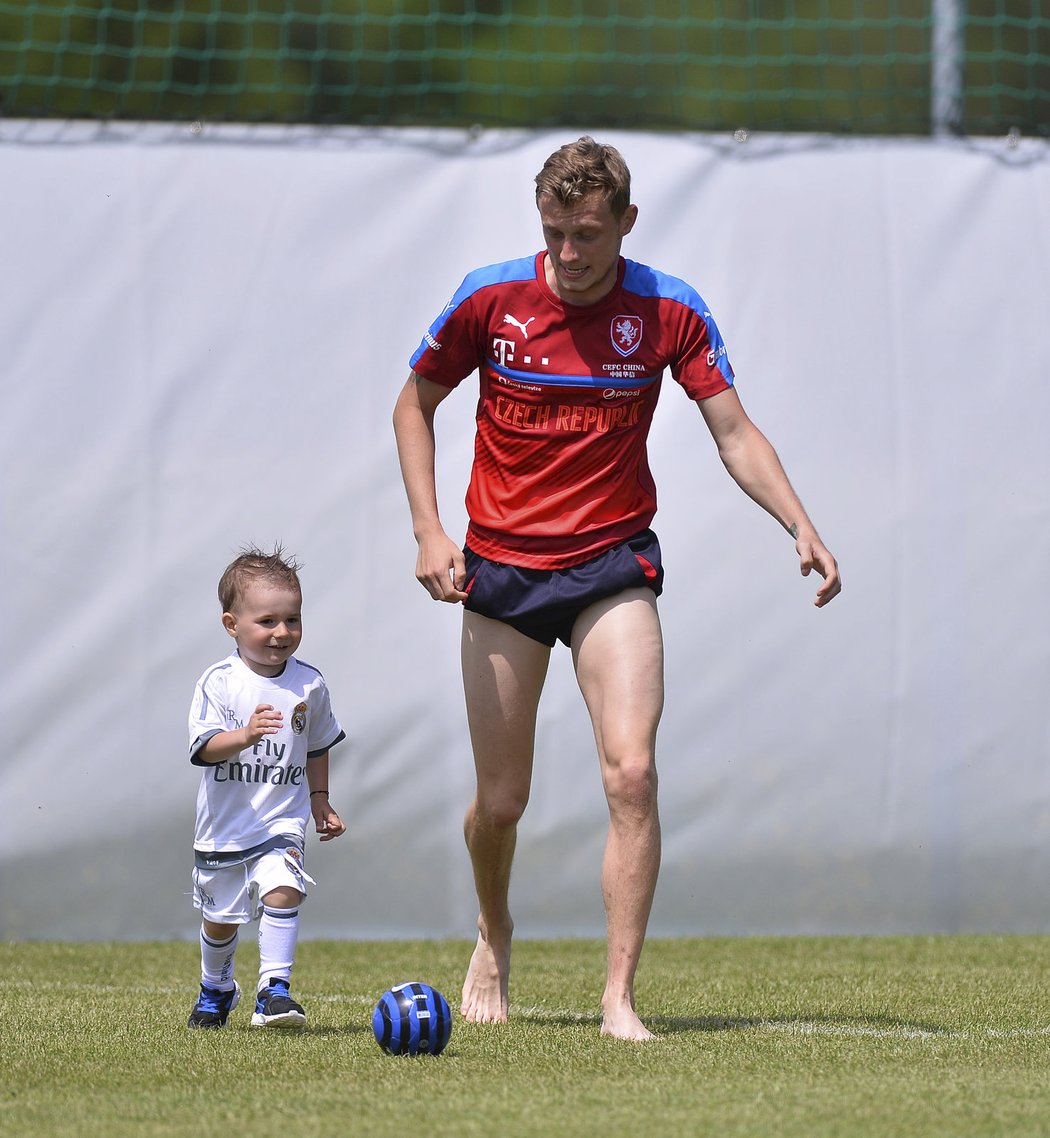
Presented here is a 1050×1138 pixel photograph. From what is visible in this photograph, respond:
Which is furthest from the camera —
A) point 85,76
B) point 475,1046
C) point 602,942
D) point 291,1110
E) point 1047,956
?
point 85,76

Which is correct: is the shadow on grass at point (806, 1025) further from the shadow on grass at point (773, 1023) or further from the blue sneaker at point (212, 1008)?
the blue sneaker at point (212, 1008)

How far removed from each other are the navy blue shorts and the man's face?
2.19 ft

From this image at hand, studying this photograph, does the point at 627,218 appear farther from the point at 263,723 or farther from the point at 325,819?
the point at 325,819

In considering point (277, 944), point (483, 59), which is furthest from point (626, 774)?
point (483, 59)

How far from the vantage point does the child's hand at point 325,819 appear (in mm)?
4465

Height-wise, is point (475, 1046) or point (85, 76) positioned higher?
point (85, 76)

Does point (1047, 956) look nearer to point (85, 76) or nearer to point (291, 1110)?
point (291, 1110)

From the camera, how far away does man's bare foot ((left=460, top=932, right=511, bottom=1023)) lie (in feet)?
15.0

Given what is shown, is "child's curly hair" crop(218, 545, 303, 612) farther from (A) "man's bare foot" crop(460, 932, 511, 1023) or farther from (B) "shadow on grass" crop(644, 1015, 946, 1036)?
(B) "shadow on grass" crop(644, 1015, 946, 1036)

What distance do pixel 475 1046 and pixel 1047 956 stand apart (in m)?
2.88

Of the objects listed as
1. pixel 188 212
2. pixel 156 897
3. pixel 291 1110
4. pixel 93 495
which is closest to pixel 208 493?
pixel 93 495

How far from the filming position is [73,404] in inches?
275

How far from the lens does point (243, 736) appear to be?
422 centimetres

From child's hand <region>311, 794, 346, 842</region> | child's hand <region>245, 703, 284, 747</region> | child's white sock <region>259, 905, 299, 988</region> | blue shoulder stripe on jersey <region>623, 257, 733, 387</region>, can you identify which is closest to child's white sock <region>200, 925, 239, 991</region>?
child's white sock <region>259, 905, 299, 988</region>
